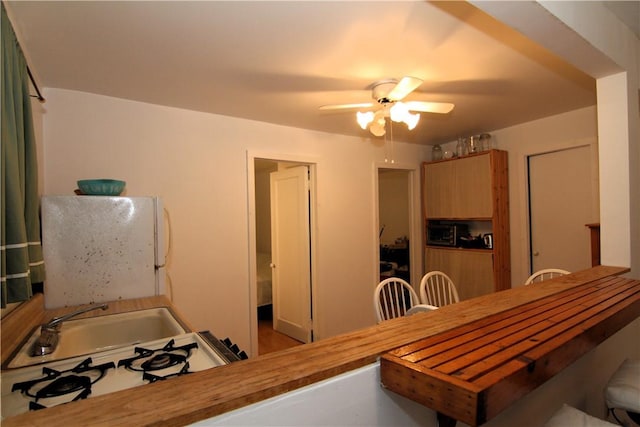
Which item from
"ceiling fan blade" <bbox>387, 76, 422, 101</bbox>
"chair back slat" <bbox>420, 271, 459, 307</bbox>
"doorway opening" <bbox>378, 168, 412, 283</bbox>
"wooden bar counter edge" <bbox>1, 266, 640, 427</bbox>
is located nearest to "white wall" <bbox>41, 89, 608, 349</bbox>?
"chair back slat" <bbox>420, 271, 459, 307</bbox>

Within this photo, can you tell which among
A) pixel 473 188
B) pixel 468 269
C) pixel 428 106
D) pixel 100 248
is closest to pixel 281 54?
pixel 428 106

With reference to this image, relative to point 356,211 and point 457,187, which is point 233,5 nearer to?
point 356,211

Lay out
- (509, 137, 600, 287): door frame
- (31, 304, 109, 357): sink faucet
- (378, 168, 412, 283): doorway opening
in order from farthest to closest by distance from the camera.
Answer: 1. (378, 168, 412, 283): doorway opening
2. (509, 137, 600, 287): door frame
3. (31, 304, 109, 357): sink faucet

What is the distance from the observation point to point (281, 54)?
71.8 inches

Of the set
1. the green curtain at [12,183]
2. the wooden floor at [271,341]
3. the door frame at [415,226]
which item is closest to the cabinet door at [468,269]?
the door frame at [415,226]

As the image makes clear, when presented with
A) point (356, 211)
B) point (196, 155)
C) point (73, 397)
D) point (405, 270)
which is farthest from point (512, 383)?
point (405, 270)

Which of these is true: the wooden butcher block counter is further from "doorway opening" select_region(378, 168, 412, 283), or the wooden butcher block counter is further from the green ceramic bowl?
"doorway opening" select_region(378, 168, 412, 283)

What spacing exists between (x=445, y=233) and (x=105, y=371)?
3740mm

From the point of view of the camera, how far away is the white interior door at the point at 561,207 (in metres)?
3.02

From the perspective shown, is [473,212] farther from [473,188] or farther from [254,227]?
[254,227]

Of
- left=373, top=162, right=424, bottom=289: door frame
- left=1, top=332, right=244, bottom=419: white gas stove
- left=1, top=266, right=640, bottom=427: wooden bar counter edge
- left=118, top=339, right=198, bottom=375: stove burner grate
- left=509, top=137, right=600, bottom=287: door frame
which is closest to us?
left=1, top=266, right=640, bottom=427: wooden bar counter edge

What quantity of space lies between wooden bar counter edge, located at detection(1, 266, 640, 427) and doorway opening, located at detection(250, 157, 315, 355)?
2307mm

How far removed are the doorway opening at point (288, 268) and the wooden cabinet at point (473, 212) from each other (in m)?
1.67

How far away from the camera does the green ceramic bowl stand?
2002mm
